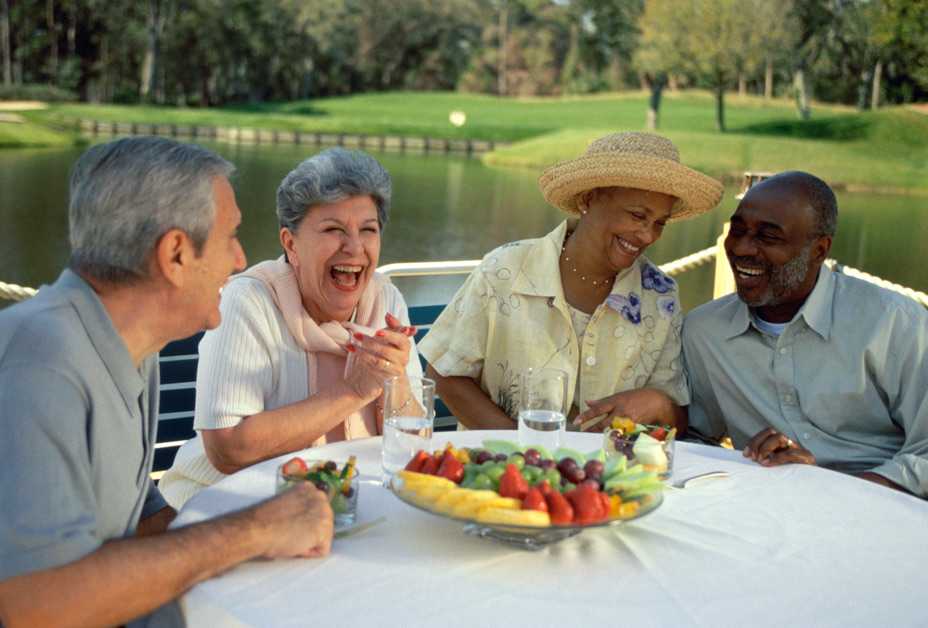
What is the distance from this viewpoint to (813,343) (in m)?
3.07

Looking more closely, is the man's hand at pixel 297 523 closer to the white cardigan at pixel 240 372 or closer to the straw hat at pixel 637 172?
the white cardigan at pixel 240 372

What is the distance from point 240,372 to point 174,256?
81 centimetres

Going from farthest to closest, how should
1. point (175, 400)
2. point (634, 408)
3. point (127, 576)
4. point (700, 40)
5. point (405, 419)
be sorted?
point (700, 40) < point (175, 400) < point (634, 408) < point (405, 419) < point (127, 576)

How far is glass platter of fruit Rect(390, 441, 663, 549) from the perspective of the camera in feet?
5.81

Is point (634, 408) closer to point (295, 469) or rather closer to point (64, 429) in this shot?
point (295, 469)

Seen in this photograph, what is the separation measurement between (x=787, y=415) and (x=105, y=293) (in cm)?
204

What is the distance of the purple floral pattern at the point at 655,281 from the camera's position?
3.27 metres

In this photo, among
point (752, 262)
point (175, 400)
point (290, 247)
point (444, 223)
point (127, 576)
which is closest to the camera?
point (127, 576)

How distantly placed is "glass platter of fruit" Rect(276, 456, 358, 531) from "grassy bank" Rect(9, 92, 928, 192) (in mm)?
30195

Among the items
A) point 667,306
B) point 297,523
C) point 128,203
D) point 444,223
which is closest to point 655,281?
point 667,306

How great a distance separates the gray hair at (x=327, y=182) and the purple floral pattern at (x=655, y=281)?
93 cm

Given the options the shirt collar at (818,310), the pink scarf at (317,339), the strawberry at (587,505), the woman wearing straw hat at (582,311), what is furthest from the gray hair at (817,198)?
the strawberry at (587,505)

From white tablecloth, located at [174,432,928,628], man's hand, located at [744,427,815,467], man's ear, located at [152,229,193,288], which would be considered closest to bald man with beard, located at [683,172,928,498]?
man's hand, located at [744,427,815,467]

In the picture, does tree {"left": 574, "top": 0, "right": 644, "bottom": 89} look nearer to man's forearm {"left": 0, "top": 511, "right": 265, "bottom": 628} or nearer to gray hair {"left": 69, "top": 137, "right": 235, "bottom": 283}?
gray hair {"left": 69, "top": 137, "right": 235, "bottom": 283}
